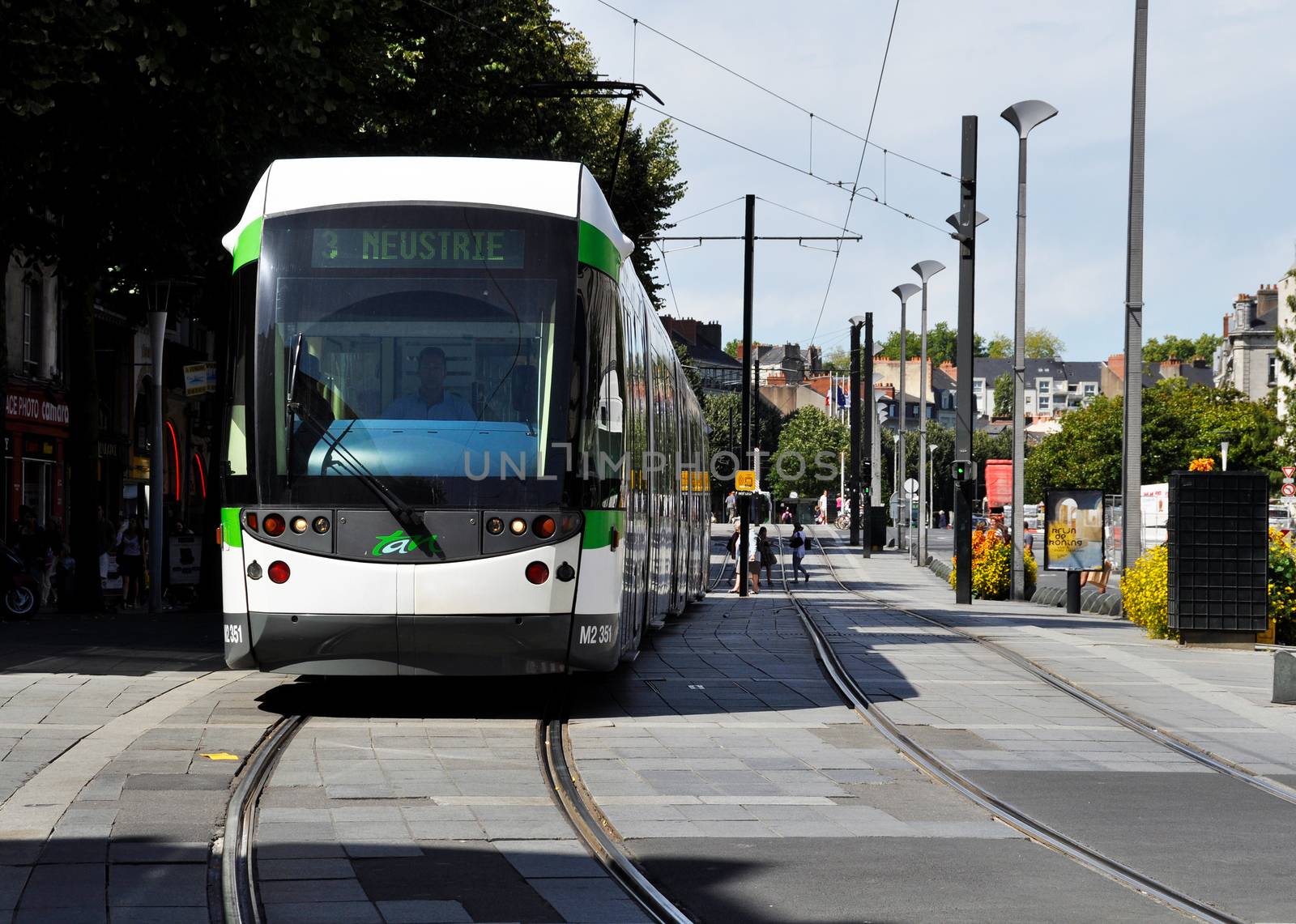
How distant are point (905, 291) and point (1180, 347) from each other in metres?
124

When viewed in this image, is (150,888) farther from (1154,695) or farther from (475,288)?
(1154,695)

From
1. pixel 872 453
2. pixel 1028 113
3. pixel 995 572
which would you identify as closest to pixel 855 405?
pixel 872 453

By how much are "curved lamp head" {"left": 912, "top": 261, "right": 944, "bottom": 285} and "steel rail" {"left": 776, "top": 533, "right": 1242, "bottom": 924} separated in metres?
38.5

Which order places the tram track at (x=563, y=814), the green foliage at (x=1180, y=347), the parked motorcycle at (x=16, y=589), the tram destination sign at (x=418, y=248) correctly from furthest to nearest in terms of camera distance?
the green foliage at (x=1180, y=347) → the parked motorcycle at (x=16, y=589) → the tram destination sign at (x=418, y=248) → the tram track at (x=563, y=814)

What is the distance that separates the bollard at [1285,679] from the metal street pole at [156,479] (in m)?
15.4

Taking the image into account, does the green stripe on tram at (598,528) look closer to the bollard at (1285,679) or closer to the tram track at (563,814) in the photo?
the tram track at (563,814)

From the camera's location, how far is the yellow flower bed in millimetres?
35625

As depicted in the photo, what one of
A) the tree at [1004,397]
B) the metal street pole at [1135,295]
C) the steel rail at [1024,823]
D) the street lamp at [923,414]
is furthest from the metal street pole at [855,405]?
the tree at [1004,397]

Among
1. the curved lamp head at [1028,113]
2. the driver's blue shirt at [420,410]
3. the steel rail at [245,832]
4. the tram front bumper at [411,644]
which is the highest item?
the curved lamp head at [1028,113]

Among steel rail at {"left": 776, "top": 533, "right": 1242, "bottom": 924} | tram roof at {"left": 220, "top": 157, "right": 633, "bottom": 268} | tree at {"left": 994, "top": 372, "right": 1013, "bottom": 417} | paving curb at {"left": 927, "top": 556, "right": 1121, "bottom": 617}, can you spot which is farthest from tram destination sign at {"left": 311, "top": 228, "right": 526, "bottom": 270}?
tree at {"left": 994, "top": 372, "right": 1013, "bottom": 417}

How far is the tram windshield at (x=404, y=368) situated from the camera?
1113 centimetres

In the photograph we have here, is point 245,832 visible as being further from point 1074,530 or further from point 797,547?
point 797,547

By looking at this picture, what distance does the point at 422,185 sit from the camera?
11719 mm

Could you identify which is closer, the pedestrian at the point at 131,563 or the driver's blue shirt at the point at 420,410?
the driver's blue shirt at the point at 420,410
